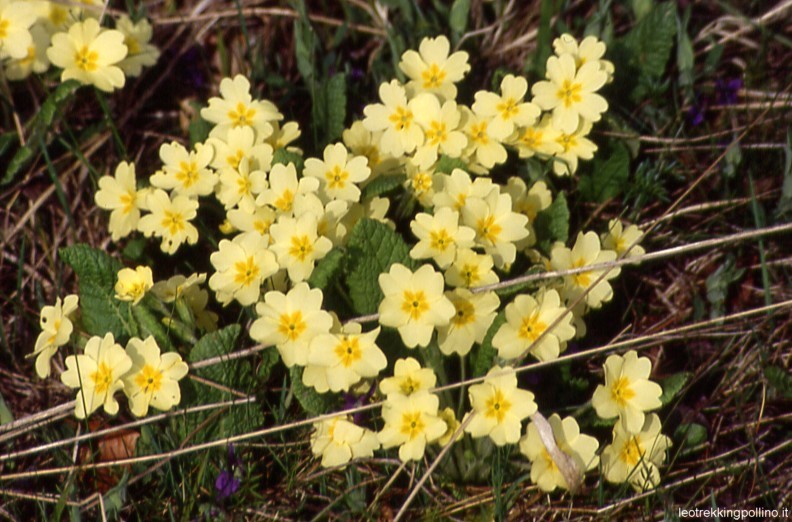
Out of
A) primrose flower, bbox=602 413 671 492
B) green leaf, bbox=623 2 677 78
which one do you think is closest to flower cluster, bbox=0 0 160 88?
green leaf, bbox=623 2 677 78

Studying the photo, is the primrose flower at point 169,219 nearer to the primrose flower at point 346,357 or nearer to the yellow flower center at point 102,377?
the yellow flower center at point 102,377

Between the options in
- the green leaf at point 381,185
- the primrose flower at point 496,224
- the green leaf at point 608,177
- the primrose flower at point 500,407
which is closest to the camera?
the primrose flower at point 500,407

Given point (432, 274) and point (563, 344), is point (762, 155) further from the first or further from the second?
point (432, 274)

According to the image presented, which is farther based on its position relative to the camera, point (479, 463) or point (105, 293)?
point (105, 293)

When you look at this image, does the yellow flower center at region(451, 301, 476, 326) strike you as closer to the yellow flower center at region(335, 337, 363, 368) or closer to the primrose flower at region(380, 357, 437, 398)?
the primrose flower at region(380, 357, 437, 398)

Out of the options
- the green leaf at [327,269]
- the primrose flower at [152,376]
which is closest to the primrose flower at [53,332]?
the primrose flower at [152,376]

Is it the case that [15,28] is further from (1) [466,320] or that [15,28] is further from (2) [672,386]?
(2) [672,386]

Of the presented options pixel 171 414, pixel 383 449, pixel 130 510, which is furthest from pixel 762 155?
pixel 130 510
